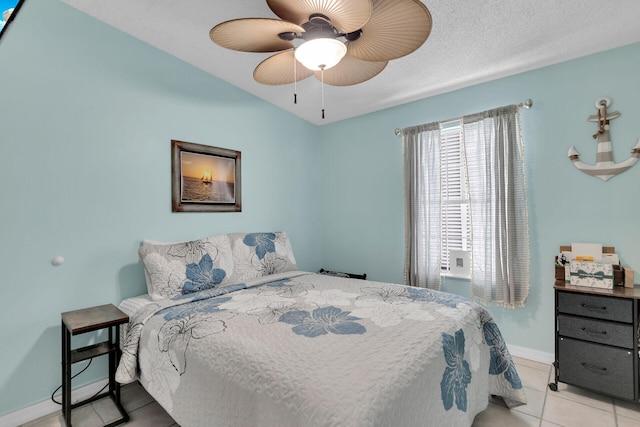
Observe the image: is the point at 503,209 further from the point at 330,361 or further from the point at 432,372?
the point at 330,361

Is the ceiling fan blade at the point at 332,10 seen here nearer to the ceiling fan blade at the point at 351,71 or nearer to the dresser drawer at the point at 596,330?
the ceiling fan blade at the point at 351,71

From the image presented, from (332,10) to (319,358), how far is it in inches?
60.5

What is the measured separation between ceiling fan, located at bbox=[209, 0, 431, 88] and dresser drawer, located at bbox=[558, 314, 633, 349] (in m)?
2.15

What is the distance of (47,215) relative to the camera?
6.39 feet

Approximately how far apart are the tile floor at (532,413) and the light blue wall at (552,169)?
1.88 feet

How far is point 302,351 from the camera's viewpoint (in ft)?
4.16

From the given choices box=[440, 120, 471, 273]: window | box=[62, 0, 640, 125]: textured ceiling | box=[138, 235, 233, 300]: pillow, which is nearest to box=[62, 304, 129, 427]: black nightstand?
box=[138, 235, 233, 300]: pillow

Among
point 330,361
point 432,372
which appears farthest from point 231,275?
point 432,372

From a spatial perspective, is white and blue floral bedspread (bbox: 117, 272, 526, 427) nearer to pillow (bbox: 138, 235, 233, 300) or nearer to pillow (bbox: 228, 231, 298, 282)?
pillow (bbox: 138, 235, 233, 300)

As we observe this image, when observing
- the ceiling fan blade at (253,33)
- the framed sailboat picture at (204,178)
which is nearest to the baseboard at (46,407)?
the framed sailboat picture at (204,178)

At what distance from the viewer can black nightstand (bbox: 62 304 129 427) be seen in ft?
5.68

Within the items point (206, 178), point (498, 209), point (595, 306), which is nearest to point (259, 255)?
point (206, 178)

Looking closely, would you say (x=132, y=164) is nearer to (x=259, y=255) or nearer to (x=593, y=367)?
(x=259, y=255)

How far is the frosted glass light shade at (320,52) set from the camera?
4.93 feet
